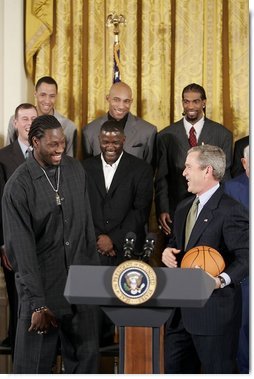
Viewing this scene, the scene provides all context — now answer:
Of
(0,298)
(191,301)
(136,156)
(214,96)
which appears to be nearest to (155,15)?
(214,96)

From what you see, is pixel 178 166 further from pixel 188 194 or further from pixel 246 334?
pixel 246 334

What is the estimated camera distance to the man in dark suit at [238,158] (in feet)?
23.5

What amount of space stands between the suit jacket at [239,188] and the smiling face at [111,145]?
31.6 inches

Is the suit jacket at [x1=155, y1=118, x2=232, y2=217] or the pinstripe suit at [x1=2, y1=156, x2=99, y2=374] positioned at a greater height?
the suit jacket at [x1=155, y1=118, x2=232, y2=217]

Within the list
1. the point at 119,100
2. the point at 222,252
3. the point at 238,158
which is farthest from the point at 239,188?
the point at 222,252

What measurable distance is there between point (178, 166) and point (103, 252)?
3.18ft

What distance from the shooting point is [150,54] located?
8242 mm

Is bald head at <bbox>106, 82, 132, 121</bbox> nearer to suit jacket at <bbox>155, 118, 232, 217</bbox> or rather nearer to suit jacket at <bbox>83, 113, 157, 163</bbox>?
suit jacket at <bbox>83, 113, 157, 163</bbox>

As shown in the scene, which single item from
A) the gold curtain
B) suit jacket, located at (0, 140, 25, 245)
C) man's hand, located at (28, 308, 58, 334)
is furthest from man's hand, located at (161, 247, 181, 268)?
the gold curtain

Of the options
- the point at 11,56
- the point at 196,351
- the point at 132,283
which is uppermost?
the point at 11,56

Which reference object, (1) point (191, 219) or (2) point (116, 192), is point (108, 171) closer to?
(2) point (116, 192)

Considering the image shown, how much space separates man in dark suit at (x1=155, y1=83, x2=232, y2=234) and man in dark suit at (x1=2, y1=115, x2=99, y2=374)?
5.87 ft

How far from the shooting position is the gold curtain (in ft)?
26.8

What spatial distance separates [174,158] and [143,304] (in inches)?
123
